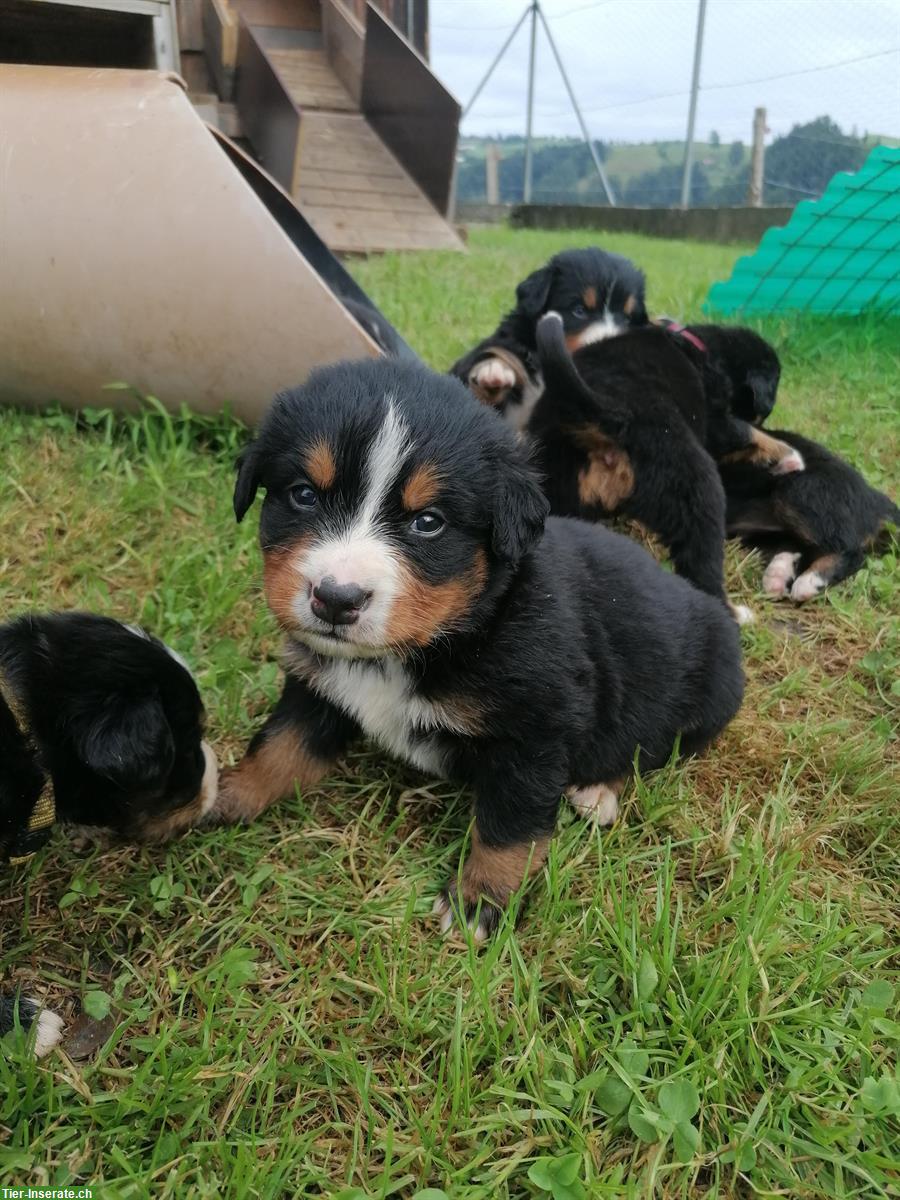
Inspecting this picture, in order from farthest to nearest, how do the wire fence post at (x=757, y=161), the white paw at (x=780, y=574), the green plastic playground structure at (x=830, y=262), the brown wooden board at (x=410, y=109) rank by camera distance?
the wire fence post at (x=757, y=161)
the brown wooden board at (x=410, y=109)
the green plastic playground structure at (x=830, y=262)
the white paw at (x=780, y=574)

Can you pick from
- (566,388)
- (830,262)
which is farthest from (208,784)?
(830,262)

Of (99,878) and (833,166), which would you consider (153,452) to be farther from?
(833,166)

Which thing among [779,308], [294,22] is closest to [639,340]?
[779,308]

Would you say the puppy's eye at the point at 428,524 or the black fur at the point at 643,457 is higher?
the puppy's eye at the point at 428,524

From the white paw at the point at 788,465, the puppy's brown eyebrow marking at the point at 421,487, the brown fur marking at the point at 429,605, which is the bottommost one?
the white paw at the point at 788,465

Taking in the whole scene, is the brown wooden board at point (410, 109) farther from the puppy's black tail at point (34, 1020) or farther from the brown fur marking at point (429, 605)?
the puppy's black tail at point (34, 1020)

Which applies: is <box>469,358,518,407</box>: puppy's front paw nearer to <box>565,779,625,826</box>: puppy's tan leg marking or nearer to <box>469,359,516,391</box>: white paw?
<box>469,359,516,391</box>: white paw

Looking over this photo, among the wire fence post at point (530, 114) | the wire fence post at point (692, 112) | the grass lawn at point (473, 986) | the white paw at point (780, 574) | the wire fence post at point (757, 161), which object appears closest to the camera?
the grass lawn at point (473, 986)

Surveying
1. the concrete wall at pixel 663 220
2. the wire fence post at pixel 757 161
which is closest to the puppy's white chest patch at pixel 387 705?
the concrete wall at pixel 663 220

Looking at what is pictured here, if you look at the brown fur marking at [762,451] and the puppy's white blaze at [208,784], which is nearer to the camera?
the puppy's white blaze at [208,784]

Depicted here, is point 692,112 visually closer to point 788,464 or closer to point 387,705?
point 788,464
